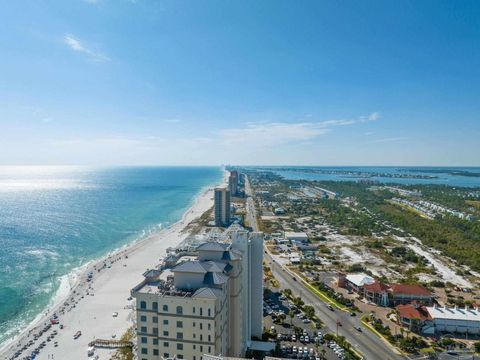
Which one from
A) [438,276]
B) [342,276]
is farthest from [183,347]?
[438,276]

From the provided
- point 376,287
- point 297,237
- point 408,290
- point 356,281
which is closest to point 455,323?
point 408,290

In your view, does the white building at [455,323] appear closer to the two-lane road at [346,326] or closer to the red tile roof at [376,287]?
the two-lane road at [346,326]

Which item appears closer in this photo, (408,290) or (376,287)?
(408,290)

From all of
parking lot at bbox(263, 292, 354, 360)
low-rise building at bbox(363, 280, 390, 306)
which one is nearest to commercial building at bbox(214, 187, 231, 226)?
parking lot at bbox(263, 292, 354, 360)

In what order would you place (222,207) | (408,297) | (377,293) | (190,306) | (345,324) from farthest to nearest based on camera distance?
1. (222,207)
2. (377,293)
3. (408,297)
4. (345,324)
5. (190,306)

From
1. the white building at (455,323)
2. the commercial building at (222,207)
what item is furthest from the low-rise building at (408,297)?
the commercial building at (222,207)

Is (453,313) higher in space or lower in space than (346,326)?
higher

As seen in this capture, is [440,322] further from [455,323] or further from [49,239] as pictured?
[49,239]
